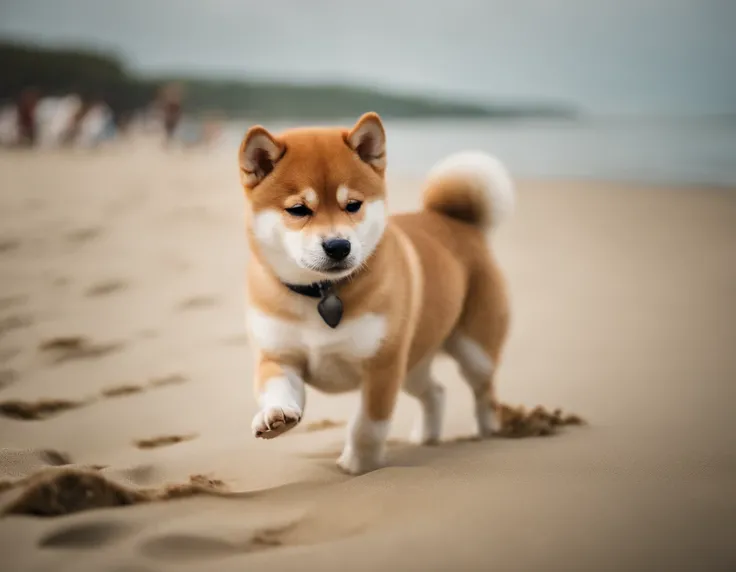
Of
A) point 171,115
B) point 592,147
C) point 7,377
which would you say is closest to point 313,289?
point 7,377

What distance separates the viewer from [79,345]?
2846mm

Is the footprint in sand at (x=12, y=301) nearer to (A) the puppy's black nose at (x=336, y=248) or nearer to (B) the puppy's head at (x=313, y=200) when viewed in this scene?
(B) the puppy's head at (x=313, y=200)

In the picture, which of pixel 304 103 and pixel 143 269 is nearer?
pixel 143 269

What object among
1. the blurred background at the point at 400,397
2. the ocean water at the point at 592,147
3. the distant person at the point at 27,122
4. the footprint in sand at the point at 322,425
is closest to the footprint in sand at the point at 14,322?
the blurred background at the point at 400,397

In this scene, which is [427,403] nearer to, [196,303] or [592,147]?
[196,303]

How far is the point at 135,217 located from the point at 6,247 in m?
0.97

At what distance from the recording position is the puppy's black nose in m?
1.50

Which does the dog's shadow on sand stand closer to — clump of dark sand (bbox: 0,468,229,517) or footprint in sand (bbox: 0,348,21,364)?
clump of dark sand (bbox: 0,468,229,517)

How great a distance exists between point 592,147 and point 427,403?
7498 millimetres

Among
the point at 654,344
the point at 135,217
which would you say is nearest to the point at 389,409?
the point at 654,344

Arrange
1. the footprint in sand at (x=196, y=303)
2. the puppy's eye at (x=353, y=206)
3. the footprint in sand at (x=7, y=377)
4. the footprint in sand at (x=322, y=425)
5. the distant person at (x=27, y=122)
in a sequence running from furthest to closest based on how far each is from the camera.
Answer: the distant person at (x=27, y=122)
the footprint in sand at (x=196, y=303)
the footprint in sand at (x=7, y=377)
the footprint in sand at (x=322, y=425)
the puppy's eye at (x=353, y=206)

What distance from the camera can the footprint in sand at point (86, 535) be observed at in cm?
118

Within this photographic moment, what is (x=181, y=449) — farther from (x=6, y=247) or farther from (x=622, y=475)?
(x=6, y=247)

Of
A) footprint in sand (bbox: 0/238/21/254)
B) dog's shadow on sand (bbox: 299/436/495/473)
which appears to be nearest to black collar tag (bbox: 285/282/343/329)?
dog's shadow on sand (bbox: 299/436/495/473)
